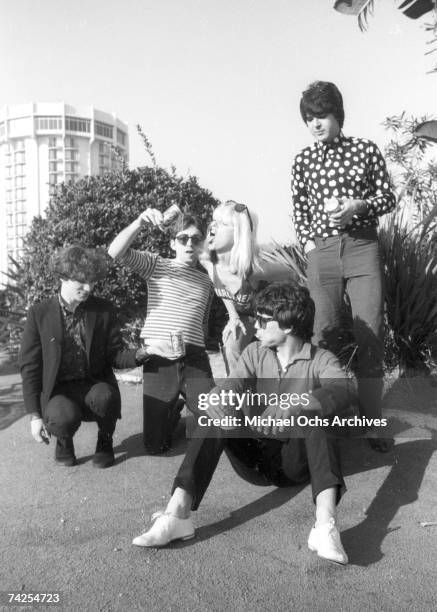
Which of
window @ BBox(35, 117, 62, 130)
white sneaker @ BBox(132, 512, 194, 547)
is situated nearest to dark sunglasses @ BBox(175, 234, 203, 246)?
white sneaker @ BBox(132, 512, 194, 547)

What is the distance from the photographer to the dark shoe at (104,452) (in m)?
3.72

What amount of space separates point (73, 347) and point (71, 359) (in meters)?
0.07

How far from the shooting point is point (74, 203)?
665cm

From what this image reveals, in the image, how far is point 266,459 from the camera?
123 inches

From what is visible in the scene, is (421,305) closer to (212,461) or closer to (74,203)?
(212,461)

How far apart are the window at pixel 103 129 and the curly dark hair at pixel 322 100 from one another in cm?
10555

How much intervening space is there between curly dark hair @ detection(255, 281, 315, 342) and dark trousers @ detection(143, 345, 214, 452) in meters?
0.97

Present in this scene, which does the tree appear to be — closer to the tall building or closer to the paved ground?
the paved ground

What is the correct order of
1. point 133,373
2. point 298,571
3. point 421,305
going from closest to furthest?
point 298,571 < point 421,305 < point 133,373

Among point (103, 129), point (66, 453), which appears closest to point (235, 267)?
point (66, 453)

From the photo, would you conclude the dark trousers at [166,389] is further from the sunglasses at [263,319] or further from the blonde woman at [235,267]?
the sunglasses at [263,319]

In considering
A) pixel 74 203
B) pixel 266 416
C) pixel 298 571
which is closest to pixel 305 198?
pixel 266 416

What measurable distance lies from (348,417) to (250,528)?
1310 mm

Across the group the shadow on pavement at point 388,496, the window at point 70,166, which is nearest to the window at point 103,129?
the window at point 70,166
